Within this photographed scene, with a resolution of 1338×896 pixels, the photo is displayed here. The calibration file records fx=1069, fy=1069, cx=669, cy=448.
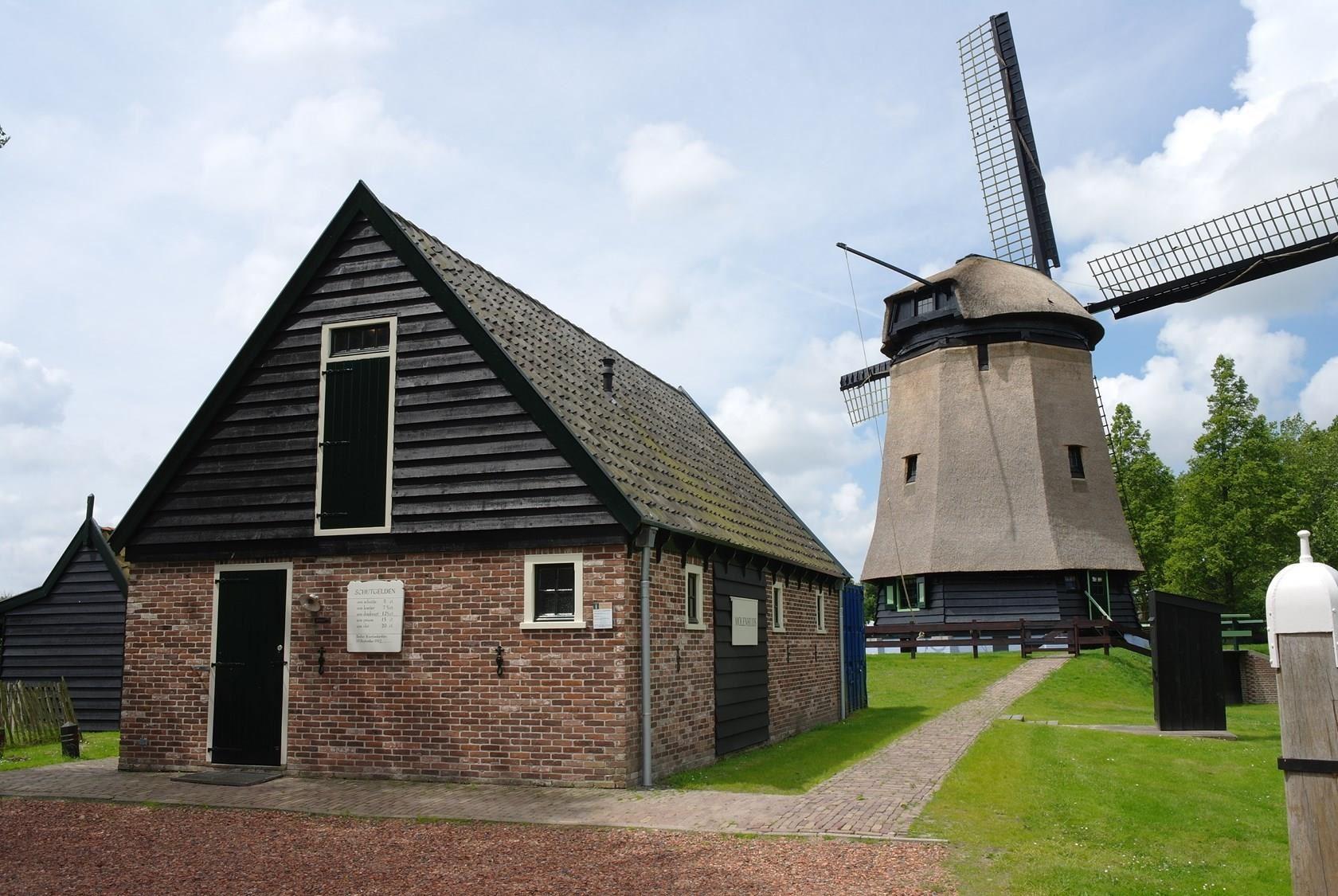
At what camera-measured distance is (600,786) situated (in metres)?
11.7

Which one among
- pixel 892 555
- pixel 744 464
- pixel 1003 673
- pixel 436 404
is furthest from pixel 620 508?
pixel 892 555

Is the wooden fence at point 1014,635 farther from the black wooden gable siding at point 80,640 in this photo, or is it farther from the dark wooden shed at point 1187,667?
the black wooden gable siding at point 80,640

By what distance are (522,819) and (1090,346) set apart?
96.8 ft

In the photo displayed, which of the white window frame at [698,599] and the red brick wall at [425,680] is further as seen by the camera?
the white window frame at [698,599]

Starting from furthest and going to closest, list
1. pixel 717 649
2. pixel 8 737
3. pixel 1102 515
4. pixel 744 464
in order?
pixel 1102 515, pixel 744 464, pixel 8 737, pixel 717 649

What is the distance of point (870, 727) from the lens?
1880 cm

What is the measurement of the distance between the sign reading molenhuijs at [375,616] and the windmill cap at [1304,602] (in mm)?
9785

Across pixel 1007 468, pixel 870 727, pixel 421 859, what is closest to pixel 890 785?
pixel 421 859

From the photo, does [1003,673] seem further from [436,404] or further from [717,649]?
[436,404]

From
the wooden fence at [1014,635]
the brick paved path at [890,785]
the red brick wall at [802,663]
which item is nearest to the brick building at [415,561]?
the red brick wall at [802,663]

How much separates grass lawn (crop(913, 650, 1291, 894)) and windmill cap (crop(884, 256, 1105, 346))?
1642cm

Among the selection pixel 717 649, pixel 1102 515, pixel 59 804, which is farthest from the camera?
pixel 1102 515

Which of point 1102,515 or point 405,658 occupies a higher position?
point 1102,515

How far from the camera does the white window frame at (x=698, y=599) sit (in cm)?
1352
